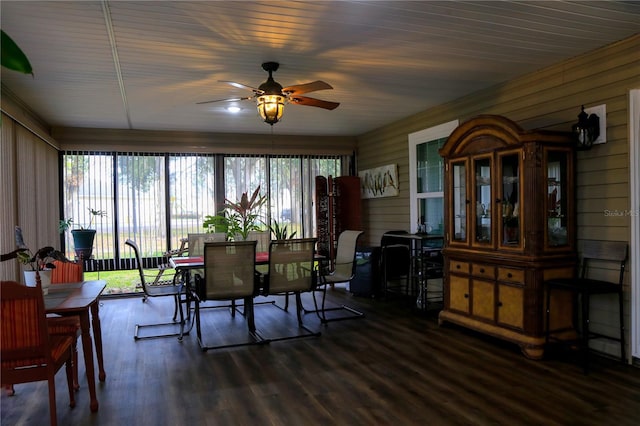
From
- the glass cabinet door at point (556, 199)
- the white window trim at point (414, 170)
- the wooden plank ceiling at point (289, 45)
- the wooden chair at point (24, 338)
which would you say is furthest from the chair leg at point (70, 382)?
the white window trim at point (414, 170)

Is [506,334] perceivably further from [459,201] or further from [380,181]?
[380,181]

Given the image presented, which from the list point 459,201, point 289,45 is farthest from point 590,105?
point 289,45

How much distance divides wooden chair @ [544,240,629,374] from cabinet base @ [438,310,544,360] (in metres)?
0.11

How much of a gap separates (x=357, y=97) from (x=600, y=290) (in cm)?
322

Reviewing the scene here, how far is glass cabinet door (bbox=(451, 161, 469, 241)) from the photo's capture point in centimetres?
471

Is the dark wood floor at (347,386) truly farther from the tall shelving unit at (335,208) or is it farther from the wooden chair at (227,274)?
the tall shelving unit at (335,208)

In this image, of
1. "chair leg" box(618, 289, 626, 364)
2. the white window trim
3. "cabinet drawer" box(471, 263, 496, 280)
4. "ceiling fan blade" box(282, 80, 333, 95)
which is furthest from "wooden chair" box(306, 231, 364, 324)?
"chair leg" box(618, 289, 626, 364)

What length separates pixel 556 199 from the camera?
4.05 m

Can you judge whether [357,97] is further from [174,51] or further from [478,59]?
[174,51]

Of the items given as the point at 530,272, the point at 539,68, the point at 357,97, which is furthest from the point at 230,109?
the point at 530,272

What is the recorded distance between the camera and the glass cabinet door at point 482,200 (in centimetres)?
442

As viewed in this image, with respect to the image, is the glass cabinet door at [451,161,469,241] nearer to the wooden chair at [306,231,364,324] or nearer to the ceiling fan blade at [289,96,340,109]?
the wooden chair at [306,231,364,324]

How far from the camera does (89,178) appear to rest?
7125mm

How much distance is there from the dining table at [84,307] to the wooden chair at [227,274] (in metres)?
1.03
